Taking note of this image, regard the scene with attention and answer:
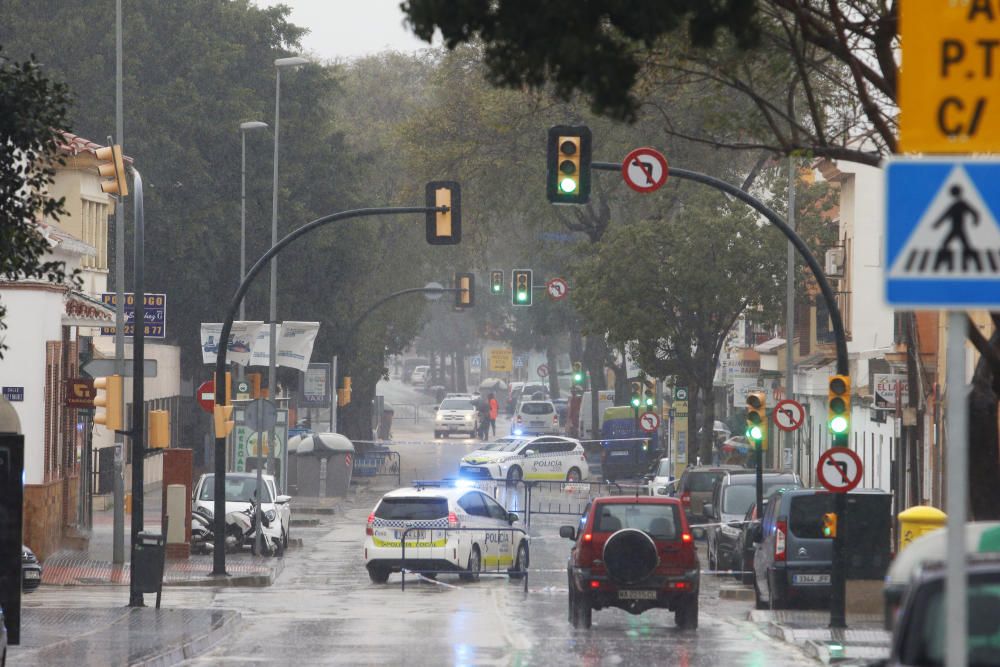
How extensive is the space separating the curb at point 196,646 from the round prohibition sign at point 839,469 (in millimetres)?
7360

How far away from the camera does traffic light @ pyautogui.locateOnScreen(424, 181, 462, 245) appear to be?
28.7m

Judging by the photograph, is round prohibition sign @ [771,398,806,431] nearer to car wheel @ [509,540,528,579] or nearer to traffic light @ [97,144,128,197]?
car wheel @ [509,540,528,579]

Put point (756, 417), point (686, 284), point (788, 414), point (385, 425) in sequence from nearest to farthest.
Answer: point (788, 414) < point (756, 417) < point (686, 284) < point (385, 425)

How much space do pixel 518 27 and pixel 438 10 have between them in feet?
1.56

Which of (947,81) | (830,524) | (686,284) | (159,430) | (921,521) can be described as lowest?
(830,524)

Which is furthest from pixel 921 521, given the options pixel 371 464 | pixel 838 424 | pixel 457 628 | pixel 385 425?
pixel 385 425

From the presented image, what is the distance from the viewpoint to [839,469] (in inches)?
867

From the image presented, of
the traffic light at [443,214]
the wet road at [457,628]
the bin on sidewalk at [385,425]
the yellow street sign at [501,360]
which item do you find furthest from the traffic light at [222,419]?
the yellow street sign at [501,360]

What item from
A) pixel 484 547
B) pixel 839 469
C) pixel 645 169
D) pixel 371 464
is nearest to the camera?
pixel 839 469

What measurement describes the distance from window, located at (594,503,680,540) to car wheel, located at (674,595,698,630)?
91 cm

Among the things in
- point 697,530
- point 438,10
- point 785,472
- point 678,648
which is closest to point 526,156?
point 697,530

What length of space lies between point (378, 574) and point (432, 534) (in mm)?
1429

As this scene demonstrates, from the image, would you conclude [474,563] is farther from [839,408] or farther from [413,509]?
[839,408]

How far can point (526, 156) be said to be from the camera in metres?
59.5
